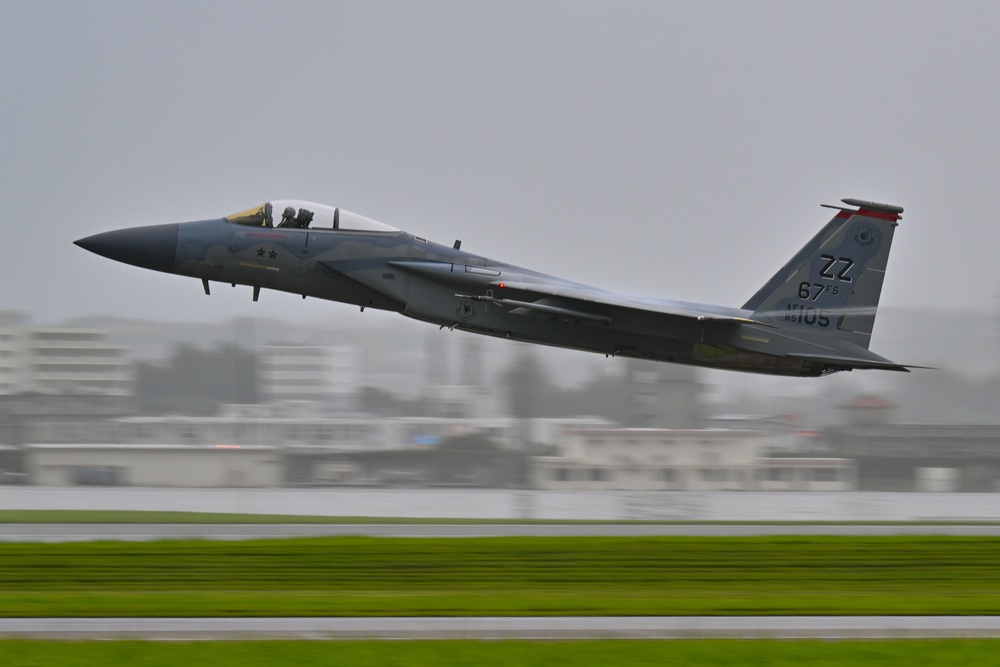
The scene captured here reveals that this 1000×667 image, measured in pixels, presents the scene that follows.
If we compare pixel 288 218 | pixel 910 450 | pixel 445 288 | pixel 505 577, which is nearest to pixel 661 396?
pixel 910 450

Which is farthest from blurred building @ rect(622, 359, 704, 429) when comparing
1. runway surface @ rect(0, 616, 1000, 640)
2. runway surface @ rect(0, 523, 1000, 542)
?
runway surface @ rect(0, 616, 1000, 640)

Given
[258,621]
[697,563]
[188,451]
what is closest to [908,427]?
[697,563]

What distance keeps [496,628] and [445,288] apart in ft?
24.2

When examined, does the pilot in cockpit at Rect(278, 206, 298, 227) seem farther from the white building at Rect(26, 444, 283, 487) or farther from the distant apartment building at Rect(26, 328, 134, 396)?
Answer: the distant apartment building at Rect(26, 328, 134, 396)

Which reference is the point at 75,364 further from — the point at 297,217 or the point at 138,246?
the point at 297,217

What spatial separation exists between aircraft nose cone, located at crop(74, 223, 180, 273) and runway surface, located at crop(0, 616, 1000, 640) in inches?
271

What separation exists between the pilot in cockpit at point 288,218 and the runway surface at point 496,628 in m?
7.38

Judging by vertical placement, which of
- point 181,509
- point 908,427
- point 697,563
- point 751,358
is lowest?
point 181,509

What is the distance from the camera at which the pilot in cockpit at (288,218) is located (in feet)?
56.7

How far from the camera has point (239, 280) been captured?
57.3 feet

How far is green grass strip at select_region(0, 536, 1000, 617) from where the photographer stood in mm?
13117

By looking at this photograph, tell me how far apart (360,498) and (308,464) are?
71.2 inches

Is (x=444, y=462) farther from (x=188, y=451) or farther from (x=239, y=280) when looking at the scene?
(x=239, y=280)

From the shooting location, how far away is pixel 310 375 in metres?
27.2
